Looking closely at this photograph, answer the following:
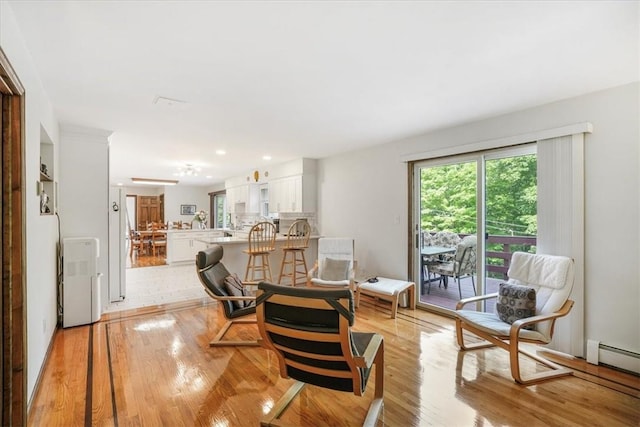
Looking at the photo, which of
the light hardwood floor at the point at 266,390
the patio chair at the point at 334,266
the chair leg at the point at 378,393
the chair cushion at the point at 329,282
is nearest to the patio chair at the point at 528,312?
the light hardwood floor at the point at 266,390

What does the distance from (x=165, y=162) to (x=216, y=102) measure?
4.15 metres

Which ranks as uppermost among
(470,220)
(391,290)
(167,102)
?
(167,102)

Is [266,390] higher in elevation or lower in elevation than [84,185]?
lower

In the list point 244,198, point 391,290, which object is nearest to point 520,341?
point 391,290

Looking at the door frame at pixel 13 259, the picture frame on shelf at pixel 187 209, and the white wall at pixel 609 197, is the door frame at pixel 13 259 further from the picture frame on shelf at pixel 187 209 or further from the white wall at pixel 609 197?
the picture frame on shelf at pixel 187 209

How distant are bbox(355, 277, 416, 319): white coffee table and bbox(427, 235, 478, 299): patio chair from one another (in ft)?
1.70

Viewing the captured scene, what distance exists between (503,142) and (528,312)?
178 centimetres

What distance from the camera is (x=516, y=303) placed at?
2.83 m

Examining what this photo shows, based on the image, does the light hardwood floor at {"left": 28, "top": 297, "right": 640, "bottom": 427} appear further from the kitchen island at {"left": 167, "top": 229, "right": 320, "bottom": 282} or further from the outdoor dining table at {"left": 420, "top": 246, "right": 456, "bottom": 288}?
the kitchen island at {"left": 167, "top": 229, "right": 320, "bottom": 282}

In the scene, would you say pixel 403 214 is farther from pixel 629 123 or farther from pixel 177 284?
pixel 177 284

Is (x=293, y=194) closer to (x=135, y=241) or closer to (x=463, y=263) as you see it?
(x=463, y=263)

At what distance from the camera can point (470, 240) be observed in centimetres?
389

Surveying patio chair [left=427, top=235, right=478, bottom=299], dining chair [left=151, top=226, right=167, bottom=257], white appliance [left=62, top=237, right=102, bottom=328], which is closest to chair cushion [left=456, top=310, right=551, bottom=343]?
patio chair [left=427, top=235, right=478, bottom=299]

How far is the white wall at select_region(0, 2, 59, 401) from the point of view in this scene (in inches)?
71.2
